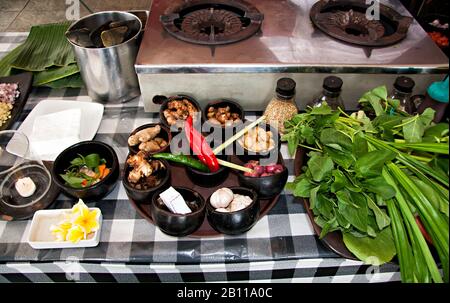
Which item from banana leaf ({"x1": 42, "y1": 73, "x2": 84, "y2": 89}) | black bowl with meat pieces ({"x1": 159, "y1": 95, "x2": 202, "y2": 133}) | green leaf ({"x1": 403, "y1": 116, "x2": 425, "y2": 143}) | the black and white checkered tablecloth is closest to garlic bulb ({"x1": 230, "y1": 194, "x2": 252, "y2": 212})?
the black and white checkered tablecloth

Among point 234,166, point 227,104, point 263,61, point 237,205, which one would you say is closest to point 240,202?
point 237,205

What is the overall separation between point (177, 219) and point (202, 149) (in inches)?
10.0

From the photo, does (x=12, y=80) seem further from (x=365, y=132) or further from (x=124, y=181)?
(x=365, y=132)

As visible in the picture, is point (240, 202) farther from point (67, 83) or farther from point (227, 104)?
point (67, 83)

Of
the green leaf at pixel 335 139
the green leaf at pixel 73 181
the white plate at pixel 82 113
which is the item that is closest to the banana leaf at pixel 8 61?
the white plate at pixel 82 113

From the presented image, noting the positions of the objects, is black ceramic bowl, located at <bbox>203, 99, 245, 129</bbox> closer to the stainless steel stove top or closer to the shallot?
the stainless steel stove top

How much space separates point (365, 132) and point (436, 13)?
1313 mm

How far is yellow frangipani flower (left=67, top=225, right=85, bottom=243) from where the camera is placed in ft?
3.27

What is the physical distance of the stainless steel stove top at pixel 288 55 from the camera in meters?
1.24

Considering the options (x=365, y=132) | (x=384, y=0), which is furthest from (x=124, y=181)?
(x=384, y=0)

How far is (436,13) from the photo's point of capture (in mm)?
1870

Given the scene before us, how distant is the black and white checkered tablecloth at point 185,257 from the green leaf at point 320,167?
23cm

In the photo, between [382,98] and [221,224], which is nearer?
[221,224]

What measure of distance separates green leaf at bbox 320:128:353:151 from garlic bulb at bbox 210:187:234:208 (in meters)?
0.31
